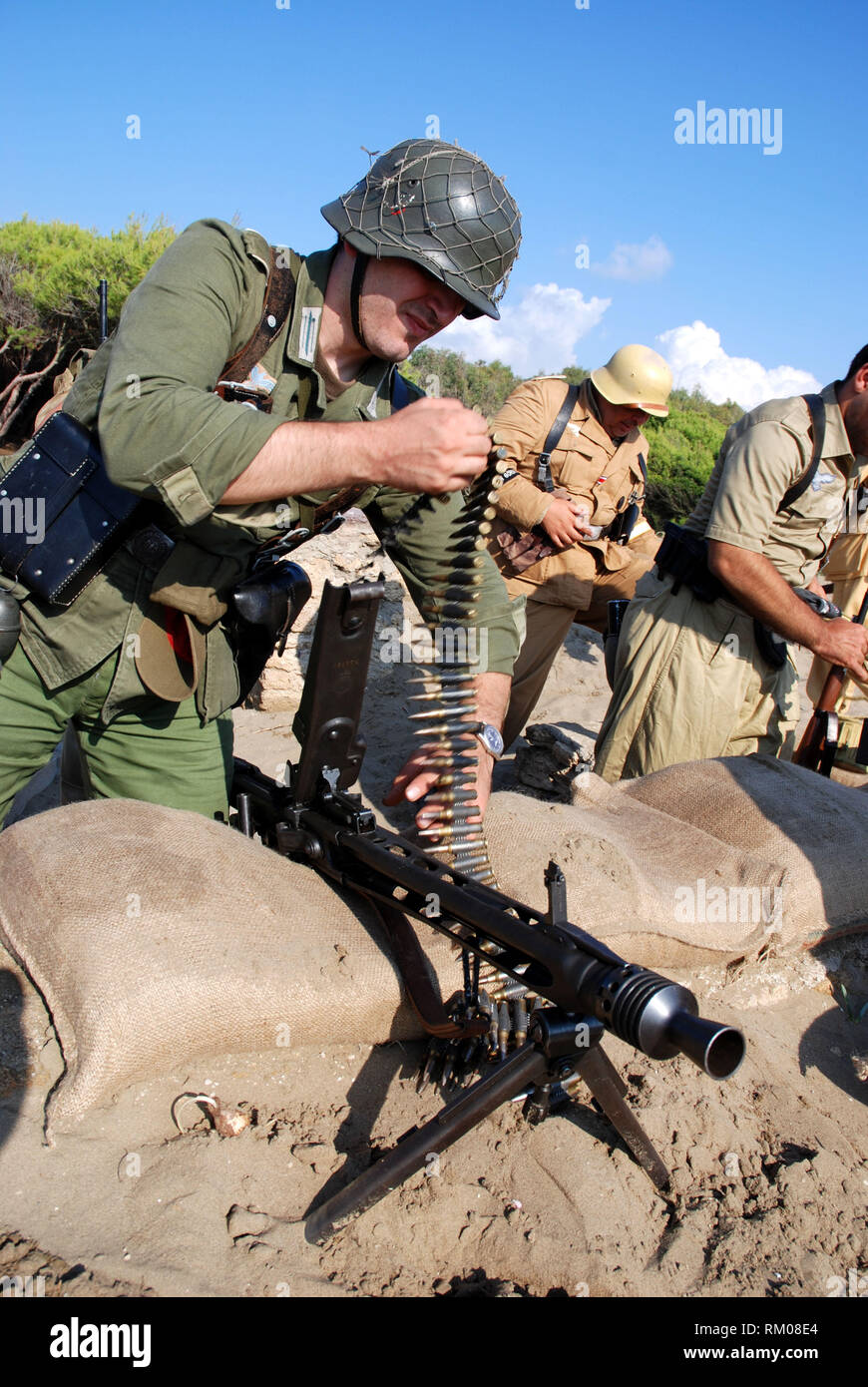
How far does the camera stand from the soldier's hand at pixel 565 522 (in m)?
5.64

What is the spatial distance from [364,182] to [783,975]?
3.04 m

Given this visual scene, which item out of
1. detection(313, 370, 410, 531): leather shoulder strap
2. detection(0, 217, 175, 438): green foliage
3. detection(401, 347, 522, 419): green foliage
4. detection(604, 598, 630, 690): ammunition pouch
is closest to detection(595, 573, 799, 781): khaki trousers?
detection(604, 598, 630, 690): ammunition pouch

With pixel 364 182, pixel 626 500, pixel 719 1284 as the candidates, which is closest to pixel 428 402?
pixel 364 182

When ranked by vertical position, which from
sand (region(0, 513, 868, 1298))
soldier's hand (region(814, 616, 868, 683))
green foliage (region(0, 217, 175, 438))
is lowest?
sand (region(0, 513, 868, 1298))

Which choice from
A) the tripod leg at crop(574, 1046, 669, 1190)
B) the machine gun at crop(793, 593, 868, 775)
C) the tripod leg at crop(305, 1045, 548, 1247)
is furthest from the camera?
the machine gun at crop(793, 593, 868, 775)

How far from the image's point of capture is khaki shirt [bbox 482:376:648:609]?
5.69m

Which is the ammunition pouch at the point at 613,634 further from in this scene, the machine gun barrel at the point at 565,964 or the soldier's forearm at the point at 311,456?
the soldier's forearm at the point at 311,456

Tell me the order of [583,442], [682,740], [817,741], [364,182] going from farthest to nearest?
[583,442] < [817,741] < [682,740] < [364,182]

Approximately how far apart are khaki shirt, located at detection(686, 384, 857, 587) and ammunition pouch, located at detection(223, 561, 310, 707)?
2.18 m

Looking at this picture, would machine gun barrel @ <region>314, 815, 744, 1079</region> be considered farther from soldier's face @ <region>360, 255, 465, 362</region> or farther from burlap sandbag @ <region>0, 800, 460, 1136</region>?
soldier's face @ <region>360, 255, 465, 362</region>

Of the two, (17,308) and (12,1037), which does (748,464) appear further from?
(17,308)

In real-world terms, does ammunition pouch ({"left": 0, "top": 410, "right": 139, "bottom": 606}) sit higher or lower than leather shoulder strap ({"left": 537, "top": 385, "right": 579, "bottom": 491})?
lower

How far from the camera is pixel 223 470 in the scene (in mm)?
2137

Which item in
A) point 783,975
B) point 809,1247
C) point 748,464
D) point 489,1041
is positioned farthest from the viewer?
point 748,464
